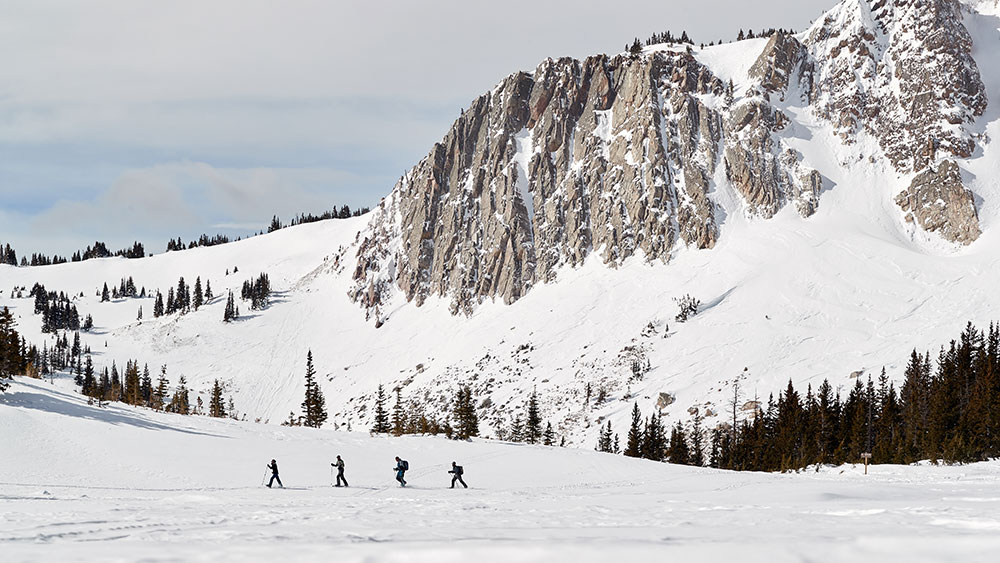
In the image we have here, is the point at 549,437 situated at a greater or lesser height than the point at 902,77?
lesser

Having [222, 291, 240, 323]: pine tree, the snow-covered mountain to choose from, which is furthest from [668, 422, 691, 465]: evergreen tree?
[222, 291, 240, 323]: pine tree

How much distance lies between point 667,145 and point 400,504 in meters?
131

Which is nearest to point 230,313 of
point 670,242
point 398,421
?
point 398,421

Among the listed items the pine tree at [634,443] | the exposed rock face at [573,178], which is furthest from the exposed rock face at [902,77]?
the pine tree at [634,443]

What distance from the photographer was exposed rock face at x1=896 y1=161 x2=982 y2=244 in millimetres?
109550

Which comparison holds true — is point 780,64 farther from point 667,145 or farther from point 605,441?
point 605,441

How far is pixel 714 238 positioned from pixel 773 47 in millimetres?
47988

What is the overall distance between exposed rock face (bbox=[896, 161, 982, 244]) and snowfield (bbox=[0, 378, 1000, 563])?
83.7 meters

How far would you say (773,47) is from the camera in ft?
462

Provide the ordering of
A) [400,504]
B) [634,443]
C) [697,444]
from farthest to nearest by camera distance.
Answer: [634,443] → [697,444] → [400,504]

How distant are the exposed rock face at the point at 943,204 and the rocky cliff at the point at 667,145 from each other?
0.87 feet

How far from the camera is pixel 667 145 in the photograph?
14088cm

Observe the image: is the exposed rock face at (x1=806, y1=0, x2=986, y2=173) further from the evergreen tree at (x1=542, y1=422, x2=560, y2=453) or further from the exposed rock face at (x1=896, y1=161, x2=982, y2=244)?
the evergreen tree at (x1=542, y1=422, x2=560, y2=453)

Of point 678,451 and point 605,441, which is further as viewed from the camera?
point 605,441
